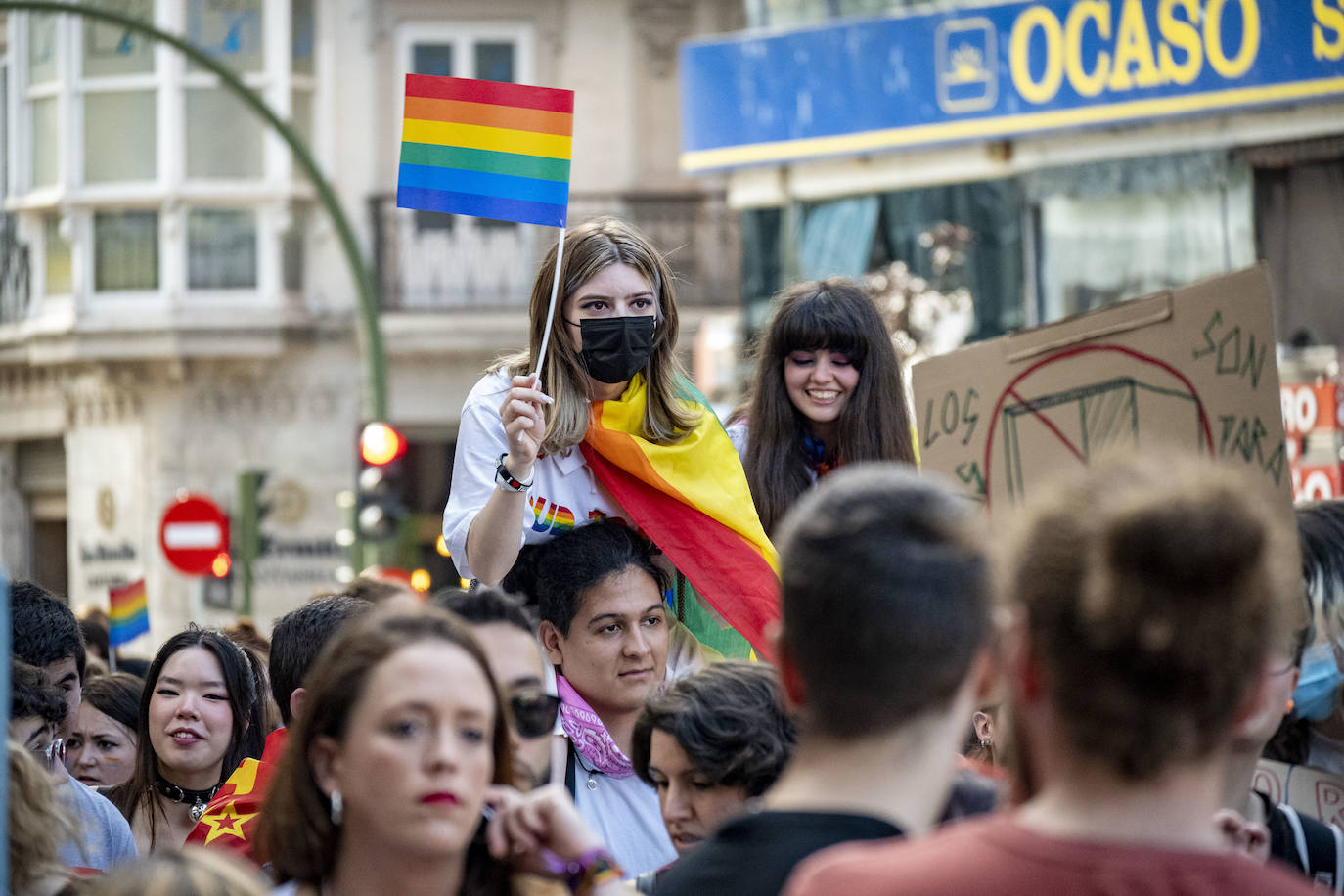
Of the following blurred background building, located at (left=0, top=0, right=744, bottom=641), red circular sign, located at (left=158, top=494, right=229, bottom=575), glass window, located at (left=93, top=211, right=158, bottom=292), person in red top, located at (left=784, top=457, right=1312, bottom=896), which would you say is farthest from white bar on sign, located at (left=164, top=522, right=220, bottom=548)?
person in red top, located at (left=784, top=457, right=1312, bottom=896)

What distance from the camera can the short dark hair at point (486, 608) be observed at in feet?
11.0

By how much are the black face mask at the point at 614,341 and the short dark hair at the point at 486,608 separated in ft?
3.99

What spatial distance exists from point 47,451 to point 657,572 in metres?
19.9

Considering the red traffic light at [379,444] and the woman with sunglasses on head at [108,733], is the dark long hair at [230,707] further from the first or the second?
the red traffic light at [379,444]

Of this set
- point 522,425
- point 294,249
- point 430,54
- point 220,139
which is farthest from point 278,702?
point 430,54

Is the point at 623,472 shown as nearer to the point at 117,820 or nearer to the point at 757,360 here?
the point at 757,360

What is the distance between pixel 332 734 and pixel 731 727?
0.97 metres

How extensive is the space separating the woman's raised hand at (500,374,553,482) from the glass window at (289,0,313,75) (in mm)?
18341

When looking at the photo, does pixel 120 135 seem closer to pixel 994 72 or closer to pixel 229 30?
pixel 229 30

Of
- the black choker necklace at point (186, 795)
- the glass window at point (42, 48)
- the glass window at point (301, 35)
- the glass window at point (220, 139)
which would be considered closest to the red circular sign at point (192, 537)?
the glass window at point (220, 139)

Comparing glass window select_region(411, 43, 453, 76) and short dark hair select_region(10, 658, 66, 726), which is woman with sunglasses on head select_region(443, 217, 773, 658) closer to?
short dark hair select_region(10, 658, 66, 726)

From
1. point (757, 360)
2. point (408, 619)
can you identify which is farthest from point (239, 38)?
point (408, 619)

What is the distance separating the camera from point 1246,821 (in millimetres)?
3100

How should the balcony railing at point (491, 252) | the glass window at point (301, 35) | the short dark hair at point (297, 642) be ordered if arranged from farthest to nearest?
the balcony railing at point (491, 252), the glass window at point (301, 35), the short dark hair at point (297, 642)
